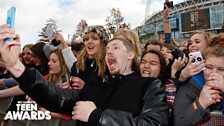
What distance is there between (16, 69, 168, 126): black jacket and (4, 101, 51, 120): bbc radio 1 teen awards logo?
1.27 meters

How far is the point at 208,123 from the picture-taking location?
2156 millimetres

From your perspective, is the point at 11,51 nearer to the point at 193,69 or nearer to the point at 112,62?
the point at 112,62

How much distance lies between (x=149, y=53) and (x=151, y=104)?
143 cm

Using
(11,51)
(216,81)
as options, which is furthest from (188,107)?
(11,51)

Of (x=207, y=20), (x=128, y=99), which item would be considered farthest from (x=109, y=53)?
(x=207, y=20)

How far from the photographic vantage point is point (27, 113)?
347cm

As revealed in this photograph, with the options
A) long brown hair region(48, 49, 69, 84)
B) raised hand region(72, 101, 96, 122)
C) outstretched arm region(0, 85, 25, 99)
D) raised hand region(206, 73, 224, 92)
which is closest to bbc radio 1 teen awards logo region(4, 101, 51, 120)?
outstretched arm region(0, 85, 25, 99)

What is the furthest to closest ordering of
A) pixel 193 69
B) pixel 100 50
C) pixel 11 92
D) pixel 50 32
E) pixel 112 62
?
1. pixel 50 32
2. pixel 11 92
3. pixel 100 50
4. pixel 112 62
5. pixel 193 69

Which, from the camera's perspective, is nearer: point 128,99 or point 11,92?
point 128,99

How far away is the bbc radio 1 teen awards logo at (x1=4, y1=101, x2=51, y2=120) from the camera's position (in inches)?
131

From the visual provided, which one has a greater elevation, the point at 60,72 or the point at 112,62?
the point at 112,62

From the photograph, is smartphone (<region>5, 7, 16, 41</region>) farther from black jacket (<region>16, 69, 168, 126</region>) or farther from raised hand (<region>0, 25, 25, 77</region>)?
black jacket (<region>16, 69, 168, 126</region>)

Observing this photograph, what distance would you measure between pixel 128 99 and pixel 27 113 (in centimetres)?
197

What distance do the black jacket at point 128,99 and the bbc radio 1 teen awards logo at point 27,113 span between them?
4.16 feet
